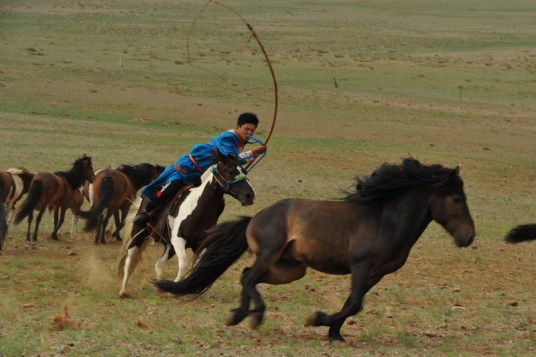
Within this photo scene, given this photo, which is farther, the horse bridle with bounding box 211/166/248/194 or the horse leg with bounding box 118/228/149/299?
the horse leg with bounding box 118/228/149/299

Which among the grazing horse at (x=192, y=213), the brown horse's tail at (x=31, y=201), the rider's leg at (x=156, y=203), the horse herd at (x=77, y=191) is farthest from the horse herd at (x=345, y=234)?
the horse herd at (x=77, y=191)

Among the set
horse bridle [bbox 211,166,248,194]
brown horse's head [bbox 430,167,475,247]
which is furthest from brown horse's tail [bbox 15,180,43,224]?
brown horse's head [bbox 430,167,475,247]

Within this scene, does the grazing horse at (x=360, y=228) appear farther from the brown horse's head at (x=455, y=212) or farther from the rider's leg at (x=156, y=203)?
the rider's leg at (x=156, y=203)

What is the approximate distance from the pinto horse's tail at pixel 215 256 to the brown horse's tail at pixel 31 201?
7142mm

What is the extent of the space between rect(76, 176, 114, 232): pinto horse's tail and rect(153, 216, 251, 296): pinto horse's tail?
688 centimetres

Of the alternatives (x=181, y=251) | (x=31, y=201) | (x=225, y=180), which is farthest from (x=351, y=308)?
(x=31, y=201)

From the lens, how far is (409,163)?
34.6 feet

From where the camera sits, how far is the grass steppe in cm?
1068

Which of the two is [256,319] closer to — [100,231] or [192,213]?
[192,213]

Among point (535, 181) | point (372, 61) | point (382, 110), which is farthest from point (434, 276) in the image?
point (372, 61)

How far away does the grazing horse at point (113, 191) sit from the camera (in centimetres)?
1848

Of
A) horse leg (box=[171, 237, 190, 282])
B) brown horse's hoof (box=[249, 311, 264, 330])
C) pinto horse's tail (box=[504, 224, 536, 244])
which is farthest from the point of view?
horse leg (box=[171, 237, 190, 282])

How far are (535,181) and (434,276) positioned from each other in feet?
43.4

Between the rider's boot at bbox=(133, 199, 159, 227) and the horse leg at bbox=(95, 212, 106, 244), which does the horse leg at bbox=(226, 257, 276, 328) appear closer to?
the rider's boot at bbox=(133, 199, 159, 227)
